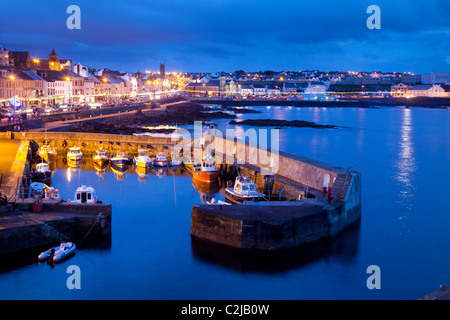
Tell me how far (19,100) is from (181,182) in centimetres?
4217

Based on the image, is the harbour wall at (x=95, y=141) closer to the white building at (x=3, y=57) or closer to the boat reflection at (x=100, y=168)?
the boat reflection at (x=100, y=168)

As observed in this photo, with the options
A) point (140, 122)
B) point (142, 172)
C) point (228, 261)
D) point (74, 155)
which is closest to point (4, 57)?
point (140, 122)

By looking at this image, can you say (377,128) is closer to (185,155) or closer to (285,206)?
(185,155)

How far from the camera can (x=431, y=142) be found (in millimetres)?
59406

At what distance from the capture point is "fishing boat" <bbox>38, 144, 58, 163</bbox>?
3847 cm

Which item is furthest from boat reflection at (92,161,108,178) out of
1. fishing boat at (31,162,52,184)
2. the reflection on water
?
the reflection on water

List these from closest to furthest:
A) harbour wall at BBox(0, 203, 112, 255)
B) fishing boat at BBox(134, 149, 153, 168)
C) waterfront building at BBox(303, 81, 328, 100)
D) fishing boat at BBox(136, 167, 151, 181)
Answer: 1. harbour wall at BBox(0, 203, 112, 255)
2. fishing boat at BBox(136, 167, 151, 181)
3. fishing boat at BBox(134, 149, 153, 168)
4. waterfront building at BBox(303, 81, 328, 100)

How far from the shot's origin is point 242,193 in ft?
74.7

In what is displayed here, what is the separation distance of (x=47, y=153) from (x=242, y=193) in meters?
21.5

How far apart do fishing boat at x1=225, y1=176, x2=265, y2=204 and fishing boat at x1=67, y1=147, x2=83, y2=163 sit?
18.7 metres

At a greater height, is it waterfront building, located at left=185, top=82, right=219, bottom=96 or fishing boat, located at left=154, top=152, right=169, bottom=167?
waterfront building, located at left=185, top=82, right=219, bottom=96

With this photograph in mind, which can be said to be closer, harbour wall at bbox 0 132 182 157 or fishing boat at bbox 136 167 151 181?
fishing boat at bbox 136 167 151 181

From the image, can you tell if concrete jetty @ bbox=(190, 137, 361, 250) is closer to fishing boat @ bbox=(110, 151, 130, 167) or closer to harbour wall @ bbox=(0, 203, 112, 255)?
harbour wall @ bbox=(0, 203, 112, 255)

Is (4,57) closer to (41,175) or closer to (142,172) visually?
(142,172)
